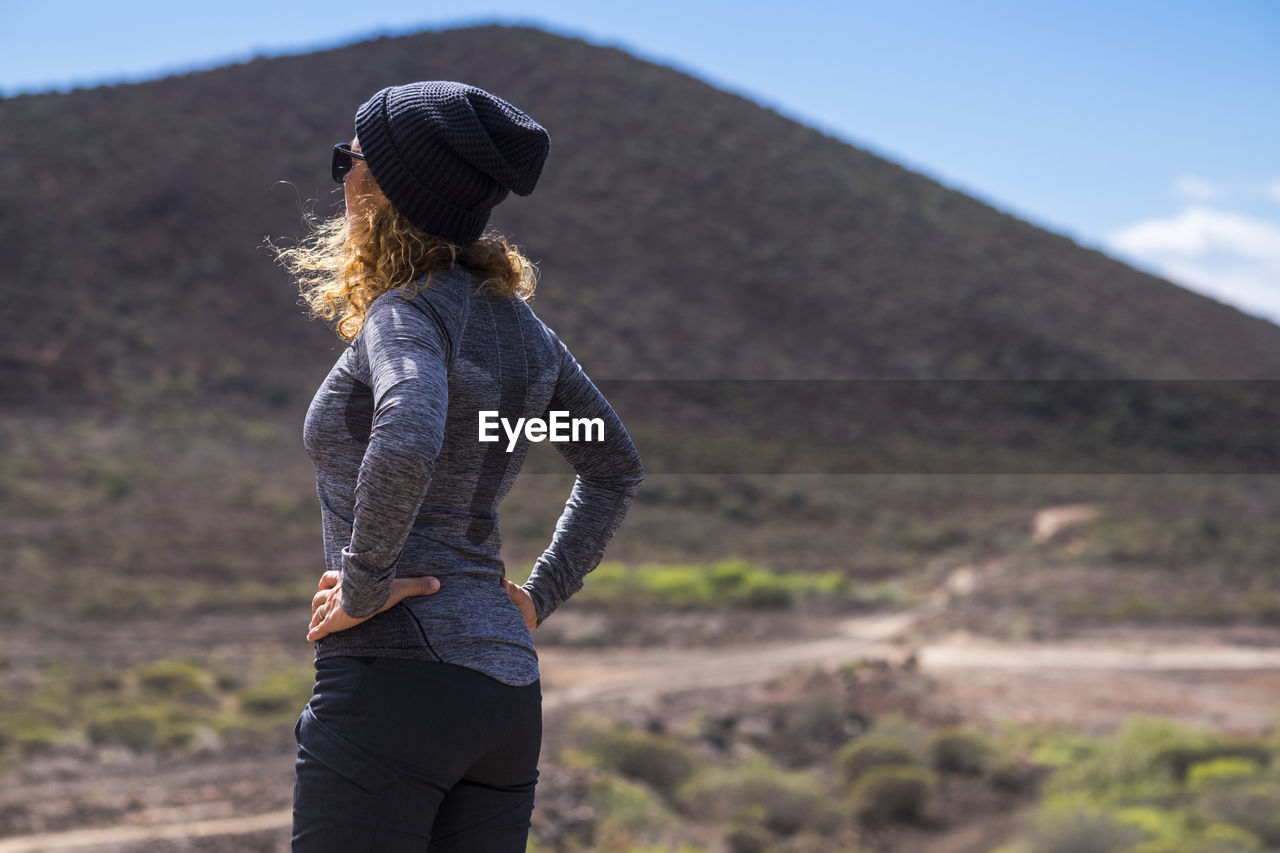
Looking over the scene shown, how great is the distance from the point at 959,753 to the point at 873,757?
88 centimetres

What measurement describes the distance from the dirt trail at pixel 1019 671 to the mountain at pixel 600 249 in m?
19.7

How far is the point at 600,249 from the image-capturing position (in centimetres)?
4412

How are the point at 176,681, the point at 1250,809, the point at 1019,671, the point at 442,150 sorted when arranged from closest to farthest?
the point at 442,150, the point at 1250,809, the point at 176,681, the point at 1019,671

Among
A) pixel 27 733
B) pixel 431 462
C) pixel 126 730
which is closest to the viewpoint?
pixel 431 462

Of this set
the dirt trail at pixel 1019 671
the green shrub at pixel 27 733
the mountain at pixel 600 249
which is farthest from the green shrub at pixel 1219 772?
the mountain at pixel 600 249

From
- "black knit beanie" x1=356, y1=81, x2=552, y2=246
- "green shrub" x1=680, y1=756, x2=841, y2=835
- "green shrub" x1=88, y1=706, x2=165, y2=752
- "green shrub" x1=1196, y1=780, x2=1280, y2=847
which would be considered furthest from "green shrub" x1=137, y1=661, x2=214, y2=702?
"black knit beanie" x1=356, y1=81, x2=552, y2=246

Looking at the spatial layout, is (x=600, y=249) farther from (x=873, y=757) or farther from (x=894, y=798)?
(x=894, y=798)

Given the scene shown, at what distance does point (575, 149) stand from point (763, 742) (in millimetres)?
41212

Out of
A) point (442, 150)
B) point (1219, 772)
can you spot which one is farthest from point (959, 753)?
point (442, 150)

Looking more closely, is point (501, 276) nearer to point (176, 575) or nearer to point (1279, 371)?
point (176, 575)

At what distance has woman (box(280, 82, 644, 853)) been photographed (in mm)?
1503

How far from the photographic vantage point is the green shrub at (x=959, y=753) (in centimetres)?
1068

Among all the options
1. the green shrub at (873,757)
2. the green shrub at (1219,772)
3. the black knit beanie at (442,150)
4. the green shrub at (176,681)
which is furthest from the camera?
the green shrub at (176,681)

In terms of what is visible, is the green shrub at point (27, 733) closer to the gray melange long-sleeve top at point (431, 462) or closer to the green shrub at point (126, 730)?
the green shrub at point (126, 730)
